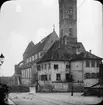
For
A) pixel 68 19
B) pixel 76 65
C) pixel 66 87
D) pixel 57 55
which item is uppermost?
pixel 68 19

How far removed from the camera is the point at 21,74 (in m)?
45.5

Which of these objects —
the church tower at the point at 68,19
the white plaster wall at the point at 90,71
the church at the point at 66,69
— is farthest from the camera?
the church tower at the point at 68,19

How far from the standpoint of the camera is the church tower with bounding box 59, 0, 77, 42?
40.0 metres

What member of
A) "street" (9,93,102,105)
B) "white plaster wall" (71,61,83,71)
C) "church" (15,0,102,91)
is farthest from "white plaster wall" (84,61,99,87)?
"street" (9,93,102,105)

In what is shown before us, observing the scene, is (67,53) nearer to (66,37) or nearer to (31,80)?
(66,37)

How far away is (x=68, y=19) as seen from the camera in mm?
40250

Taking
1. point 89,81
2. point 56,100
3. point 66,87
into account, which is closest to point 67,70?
point 66,87

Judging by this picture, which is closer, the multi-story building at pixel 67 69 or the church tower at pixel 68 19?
the multi-story building at pixel 67 69

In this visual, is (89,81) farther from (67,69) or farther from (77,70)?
(67,69)

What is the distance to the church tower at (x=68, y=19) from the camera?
131 feet

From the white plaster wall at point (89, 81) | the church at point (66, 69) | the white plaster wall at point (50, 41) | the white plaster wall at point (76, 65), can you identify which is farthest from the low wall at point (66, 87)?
the white plaster wall at point (50, 41)

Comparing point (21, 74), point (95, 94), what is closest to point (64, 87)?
point (95, 94)

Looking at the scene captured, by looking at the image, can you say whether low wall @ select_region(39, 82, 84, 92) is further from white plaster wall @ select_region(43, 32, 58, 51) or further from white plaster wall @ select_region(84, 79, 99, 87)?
white plaster wall @ select_region(43, 32, 58, 51)

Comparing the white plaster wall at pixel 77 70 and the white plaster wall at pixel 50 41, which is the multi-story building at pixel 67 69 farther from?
the white plaster wall at pixel 50 41
